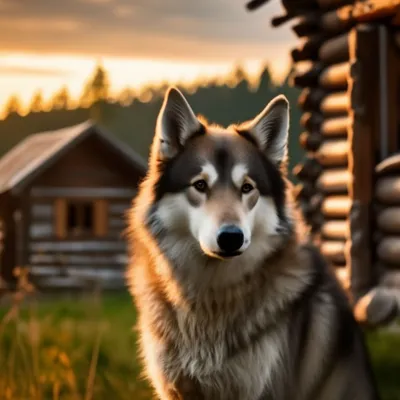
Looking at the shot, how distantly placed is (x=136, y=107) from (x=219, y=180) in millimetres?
72902

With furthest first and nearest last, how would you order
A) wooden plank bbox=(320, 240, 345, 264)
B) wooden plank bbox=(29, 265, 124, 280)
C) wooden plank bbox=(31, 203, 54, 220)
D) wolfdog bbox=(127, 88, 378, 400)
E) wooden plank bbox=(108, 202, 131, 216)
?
wooden plank bbox=(108, 202, 131, 216), wooden plank bbox=(31, 203, 54, 220), wooden plank bbox=(29, 265, 124, 280), wooden plank bbox=(320, 240, 345, 264), wolfdog bbox=(127, 88, 378, 400)

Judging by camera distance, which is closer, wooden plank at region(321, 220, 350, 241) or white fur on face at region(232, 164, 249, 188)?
white fur on face at region(232, 164, 249, 188)

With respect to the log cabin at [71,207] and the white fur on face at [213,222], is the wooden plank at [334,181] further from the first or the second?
the log cabin at [71,207]

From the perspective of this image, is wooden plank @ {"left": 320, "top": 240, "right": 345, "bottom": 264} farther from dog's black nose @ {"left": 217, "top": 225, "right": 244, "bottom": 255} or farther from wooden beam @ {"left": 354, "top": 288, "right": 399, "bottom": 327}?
dog's black nose @ {"left": 217, "top": 225, "right": 244, "bottom": 255}

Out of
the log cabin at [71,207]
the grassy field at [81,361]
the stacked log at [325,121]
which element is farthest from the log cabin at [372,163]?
the log cabin at [71,207]

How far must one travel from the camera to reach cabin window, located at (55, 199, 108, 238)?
2442cm

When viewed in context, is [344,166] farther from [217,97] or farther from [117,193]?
[217,97]

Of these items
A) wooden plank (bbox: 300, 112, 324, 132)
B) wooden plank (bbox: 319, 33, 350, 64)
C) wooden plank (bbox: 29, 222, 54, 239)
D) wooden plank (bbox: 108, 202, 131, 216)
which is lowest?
wooden plank (bbox: 29, 222, 54, 239)

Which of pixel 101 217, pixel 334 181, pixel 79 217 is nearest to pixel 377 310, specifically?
pixel 334 181

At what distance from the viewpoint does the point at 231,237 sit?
4.73 meters

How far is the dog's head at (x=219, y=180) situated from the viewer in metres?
4.81

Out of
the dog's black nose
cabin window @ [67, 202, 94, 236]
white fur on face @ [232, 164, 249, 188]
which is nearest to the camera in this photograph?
the dog's black nose

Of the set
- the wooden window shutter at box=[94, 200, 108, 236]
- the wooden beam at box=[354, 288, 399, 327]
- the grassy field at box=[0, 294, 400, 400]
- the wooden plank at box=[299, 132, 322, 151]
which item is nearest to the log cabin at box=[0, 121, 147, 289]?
the wooden window shutter at box=[94, 200, 108, 236]

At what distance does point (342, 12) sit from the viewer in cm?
1102
